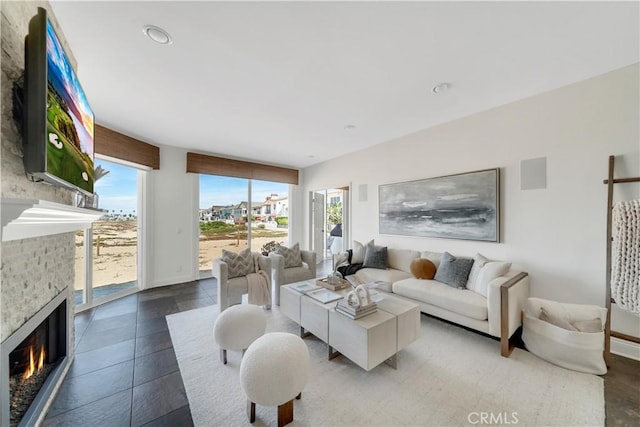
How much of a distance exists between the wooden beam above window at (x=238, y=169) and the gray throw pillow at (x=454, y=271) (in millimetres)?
3928

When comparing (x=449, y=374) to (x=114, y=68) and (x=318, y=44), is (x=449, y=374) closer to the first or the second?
(x=318, y=44)

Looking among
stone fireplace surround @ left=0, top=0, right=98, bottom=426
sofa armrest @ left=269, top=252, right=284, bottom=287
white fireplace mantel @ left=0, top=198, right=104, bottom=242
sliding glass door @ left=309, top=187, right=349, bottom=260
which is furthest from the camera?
sliding glass door @ left=309, top=187, right=349, bottom=260

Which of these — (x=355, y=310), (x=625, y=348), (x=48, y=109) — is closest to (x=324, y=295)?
(x=355, y=310)

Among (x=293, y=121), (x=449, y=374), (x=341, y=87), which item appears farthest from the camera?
(x=293, y=121)

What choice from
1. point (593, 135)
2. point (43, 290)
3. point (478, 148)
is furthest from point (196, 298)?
point (593, 135)

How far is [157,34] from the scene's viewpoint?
165 centimetres

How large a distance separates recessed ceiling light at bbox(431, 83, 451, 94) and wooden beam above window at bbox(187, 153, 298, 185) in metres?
3.81

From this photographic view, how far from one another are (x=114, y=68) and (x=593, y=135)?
14.3 ft

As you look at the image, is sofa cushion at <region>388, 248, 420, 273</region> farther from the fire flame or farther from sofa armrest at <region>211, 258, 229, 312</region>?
the fire flame

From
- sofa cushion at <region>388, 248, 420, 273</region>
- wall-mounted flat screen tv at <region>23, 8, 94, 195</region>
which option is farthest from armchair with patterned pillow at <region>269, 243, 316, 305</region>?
wall-mounted flat screen tv at <region>23, 8, 94, 195</region>

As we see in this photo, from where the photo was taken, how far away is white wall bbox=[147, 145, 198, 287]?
4070 mm

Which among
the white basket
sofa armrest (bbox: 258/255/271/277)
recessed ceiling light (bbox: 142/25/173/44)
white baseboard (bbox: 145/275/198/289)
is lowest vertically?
white baseboard (bbox: 145/275/198/289)

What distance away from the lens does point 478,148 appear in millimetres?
2926

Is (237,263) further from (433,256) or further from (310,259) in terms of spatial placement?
(433,256)
